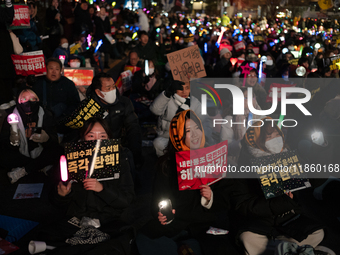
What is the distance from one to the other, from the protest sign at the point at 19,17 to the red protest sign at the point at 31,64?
32.4 inches

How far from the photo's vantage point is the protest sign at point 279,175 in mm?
2971

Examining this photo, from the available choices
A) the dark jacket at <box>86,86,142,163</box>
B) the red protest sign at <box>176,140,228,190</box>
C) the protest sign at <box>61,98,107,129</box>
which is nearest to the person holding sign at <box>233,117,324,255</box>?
the red protest sign at <box>176,140,228,190</box>

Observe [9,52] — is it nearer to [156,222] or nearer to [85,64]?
[85,64]

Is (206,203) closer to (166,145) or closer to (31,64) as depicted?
(166,145)

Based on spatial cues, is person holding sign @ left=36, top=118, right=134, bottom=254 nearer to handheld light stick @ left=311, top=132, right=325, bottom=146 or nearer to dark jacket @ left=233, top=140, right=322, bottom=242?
dark jacket @ left=233, top=140, right=322, bottom=242

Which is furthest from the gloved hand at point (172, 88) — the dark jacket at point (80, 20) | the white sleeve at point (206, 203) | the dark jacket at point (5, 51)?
the dark jacket at point (80, 20)

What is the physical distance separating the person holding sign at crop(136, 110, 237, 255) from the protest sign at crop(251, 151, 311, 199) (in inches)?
15.2

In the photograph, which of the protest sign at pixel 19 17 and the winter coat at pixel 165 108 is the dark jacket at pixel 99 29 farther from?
the winter coat at pixel 165 108

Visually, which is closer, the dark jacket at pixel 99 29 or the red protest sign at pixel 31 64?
the red protest sign at pixel 31 64

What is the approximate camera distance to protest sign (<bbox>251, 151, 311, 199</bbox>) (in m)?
2.97

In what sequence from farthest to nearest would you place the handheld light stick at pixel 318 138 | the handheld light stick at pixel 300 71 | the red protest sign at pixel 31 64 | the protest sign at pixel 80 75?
1. the handheld light stick at pixel 300 71
2. the protest sign at pixel 80 75
3. the red protest sign at pixel 31 64
4. the handheld light stick at pixel 318 138

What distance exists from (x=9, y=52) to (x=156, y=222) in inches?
198

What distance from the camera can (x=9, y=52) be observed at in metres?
6.36

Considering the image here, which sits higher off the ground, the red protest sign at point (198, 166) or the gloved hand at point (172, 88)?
the gloved hand at point (172, 88)
